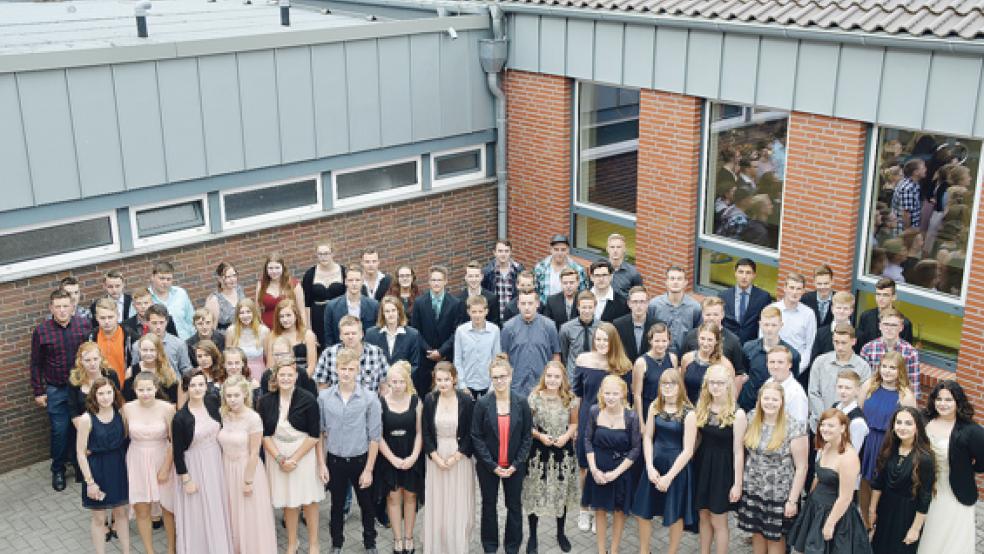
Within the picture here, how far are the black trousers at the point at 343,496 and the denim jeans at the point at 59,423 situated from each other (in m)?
2.91

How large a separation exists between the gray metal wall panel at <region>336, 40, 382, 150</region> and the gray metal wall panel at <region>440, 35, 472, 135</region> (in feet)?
3.12

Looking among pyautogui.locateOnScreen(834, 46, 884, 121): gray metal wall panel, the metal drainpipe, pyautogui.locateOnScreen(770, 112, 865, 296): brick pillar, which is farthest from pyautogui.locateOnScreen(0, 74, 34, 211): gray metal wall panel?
pyautogui.locateOnScreen(834, 46, 884, 121): gray metal wall panel

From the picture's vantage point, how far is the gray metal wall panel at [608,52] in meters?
12.1

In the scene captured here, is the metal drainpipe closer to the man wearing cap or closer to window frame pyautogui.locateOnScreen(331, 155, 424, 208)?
window frame pyautogui.locateOnScreen(331, 155, 424, 208)

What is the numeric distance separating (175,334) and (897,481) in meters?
6.42

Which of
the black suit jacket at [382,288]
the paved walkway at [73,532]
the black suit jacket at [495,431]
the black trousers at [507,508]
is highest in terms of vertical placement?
the black suit jacket at [382,288]

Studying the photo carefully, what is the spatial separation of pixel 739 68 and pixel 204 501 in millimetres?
6664

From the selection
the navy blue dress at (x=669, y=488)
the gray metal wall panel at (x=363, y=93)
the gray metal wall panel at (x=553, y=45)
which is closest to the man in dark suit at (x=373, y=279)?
the gray metal wall panel at (x=363, y=93)

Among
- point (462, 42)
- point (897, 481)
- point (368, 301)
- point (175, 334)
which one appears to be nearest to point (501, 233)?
point (462, 42)

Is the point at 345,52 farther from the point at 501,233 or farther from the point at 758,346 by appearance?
the point at 758,346

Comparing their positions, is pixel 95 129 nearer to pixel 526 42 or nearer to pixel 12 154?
pixel 12 154

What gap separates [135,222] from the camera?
11133mm

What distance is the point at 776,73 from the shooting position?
10.7 meters

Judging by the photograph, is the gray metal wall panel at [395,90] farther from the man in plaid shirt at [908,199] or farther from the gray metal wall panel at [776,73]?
the man in plaid shirt at [908,199]
